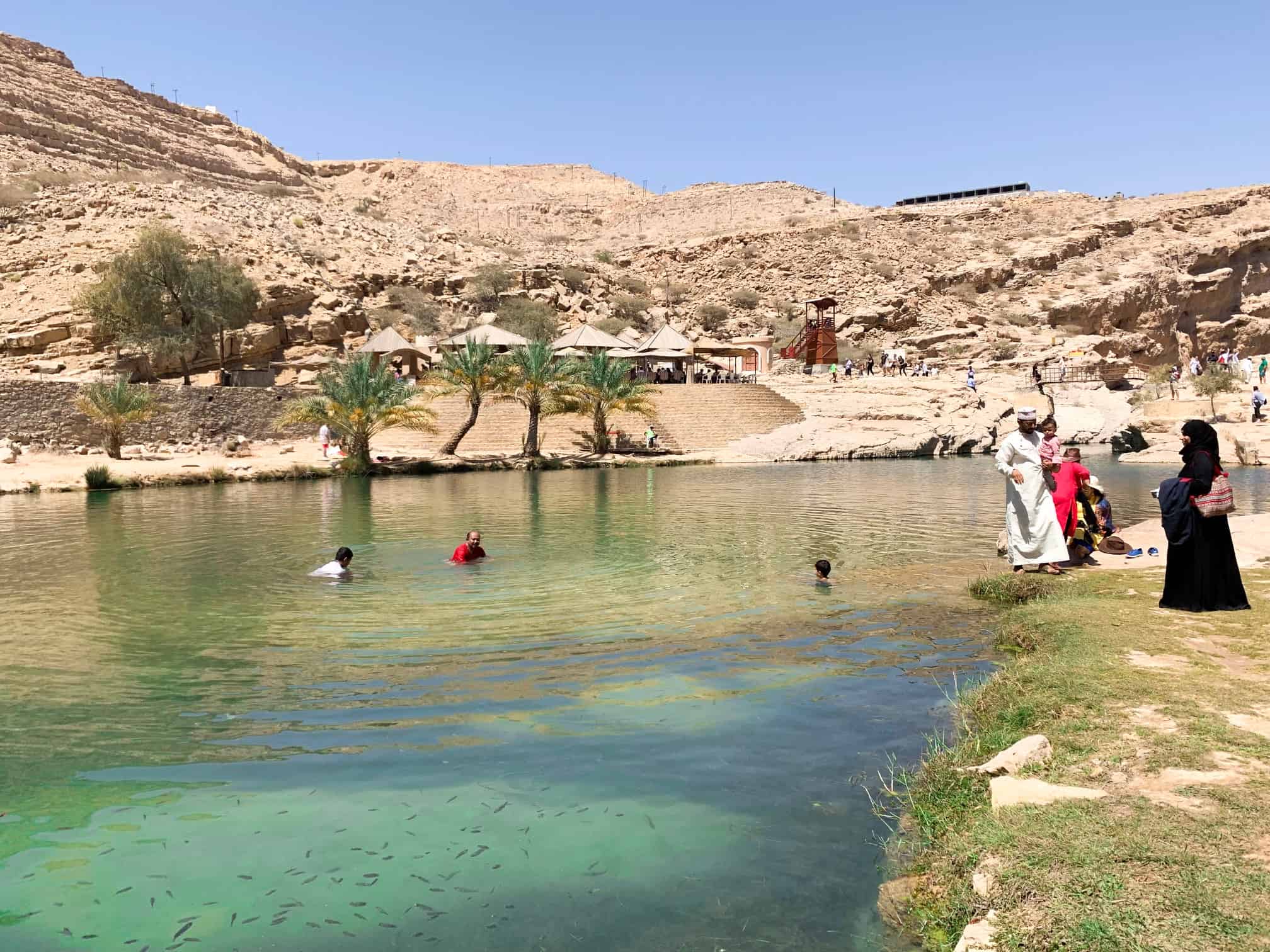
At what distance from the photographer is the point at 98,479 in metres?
23.3

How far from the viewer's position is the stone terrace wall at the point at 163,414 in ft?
95.0

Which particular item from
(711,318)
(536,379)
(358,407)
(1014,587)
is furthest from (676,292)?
(1014,587)

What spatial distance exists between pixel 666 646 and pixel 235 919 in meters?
4.58

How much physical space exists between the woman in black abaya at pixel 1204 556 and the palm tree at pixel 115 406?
2680cm

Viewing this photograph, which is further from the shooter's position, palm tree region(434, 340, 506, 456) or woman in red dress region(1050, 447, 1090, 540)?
palm tree region(434, 340, 506, 456)

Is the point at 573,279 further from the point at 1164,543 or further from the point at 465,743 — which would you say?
the point at 465,743

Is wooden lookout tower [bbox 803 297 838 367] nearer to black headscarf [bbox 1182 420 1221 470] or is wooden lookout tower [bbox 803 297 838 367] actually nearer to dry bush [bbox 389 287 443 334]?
dry bush [bbox 389 287 443 334]

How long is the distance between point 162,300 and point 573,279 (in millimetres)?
29596

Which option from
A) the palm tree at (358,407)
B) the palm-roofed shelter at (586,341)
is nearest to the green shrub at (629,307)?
the palm-roofed shelter at (586,341)

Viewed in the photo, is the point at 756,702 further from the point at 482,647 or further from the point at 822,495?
the point at 822,495

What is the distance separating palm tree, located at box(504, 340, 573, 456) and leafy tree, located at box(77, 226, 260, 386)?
538 inches

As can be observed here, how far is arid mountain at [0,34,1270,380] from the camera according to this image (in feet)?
145

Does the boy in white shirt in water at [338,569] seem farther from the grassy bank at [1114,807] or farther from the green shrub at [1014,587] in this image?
the grassy bank at [1114,807]

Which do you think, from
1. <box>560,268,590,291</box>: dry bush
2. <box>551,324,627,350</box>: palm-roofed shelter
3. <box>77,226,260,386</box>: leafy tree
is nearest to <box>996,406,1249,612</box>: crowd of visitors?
<box>551,324,627,350</box>: palm-roofed shelter
